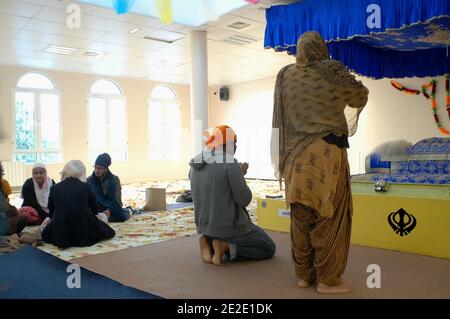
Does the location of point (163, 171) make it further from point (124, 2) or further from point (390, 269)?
point (390, 269)

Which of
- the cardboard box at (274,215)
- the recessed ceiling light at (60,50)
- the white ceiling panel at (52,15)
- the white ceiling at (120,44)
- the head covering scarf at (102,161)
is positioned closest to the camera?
the cardboard box at (274,215)

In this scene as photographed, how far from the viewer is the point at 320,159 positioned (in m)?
2.24

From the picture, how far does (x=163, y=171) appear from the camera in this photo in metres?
11.7

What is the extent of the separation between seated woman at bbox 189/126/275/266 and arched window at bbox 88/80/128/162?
810 cm

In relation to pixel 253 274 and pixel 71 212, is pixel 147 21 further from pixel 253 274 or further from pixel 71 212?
pixel 253 274

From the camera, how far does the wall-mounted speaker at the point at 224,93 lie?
39.8 feet

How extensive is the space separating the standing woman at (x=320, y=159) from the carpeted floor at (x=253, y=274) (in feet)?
0.70

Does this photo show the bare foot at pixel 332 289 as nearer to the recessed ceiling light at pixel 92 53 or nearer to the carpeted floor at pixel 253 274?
the carpeted floor at pixel 253 274

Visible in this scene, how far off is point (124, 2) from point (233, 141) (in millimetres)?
3059

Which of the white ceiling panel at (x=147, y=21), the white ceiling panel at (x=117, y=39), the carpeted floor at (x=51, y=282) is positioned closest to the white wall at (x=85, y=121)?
the white ceiling panel at (x=117, y=39)

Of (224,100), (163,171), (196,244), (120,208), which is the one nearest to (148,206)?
(120,208)

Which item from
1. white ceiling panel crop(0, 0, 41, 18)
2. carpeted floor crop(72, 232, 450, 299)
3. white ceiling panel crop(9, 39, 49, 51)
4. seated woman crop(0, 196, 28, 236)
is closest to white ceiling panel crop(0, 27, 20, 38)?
white ceiling panel crop(9, 39, 49, 51)

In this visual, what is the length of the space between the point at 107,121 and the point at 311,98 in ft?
30.0

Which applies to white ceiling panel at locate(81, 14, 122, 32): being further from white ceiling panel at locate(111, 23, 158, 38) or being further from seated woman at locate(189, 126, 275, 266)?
seated woman at locate(189, 126, 275, 266)
